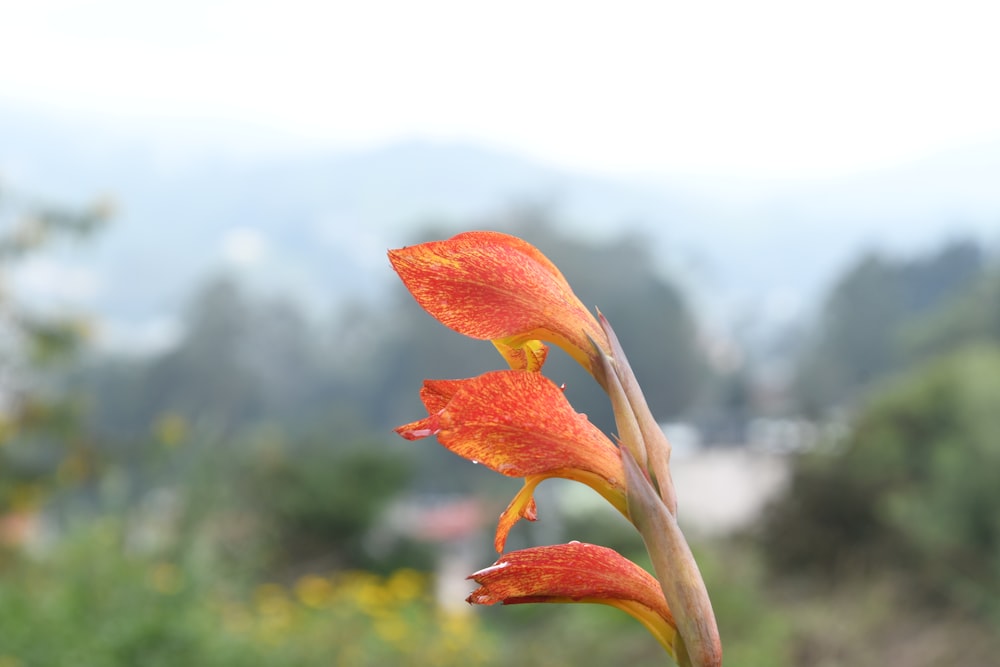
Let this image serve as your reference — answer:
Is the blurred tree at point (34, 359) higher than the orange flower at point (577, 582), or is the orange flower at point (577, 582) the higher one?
the blurred tree at point (34, 359)

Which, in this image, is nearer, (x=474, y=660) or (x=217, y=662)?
(x=217, y=662)

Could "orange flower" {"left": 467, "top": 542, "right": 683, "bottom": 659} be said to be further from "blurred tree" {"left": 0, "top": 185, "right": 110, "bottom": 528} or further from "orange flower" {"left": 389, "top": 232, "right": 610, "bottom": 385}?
"blurred tree" {"left": 0, "top": 185, "right": 110, "bottom": 528}

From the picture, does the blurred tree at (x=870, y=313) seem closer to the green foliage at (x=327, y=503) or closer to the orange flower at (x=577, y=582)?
the green foliage at (x=327, y=503)

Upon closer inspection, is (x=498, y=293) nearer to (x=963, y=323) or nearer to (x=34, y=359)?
(x=34, y=359)

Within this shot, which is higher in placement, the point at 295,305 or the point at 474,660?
the point at 295,305

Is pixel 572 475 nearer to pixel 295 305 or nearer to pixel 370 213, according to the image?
pixel 295 305

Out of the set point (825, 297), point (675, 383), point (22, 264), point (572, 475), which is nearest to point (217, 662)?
point (572, 475)

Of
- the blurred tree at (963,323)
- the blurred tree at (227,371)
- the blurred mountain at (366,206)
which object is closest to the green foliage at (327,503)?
the blurred tree at (227,371)
